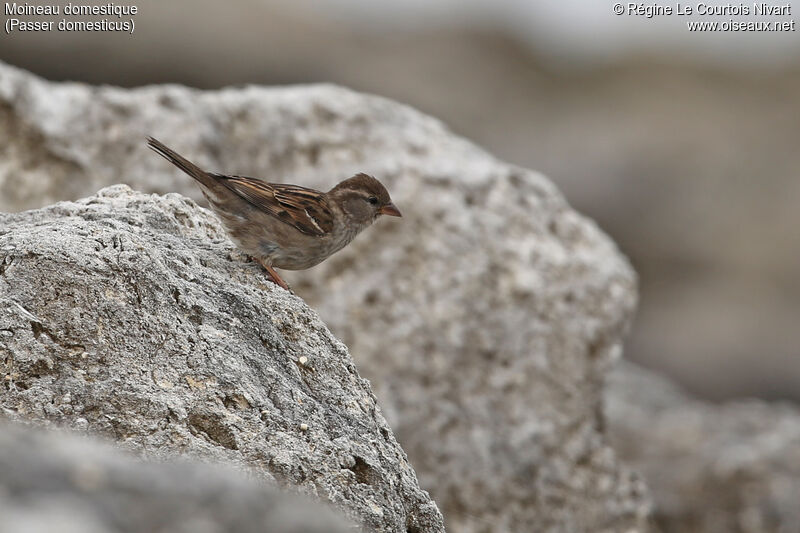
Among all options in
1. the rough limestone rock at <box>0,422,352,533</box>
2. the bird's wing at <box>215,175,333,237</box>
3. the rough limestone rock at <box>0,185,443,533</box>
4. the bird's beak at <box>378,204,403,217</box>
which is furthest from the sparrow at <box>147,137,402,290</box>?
the rough limestone rock at <box>0,422,352,533</box>

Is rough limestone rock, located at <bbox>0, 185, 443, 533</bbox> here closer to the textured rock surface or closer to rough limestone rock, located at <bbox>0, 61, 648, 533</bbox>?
rough limestone rock, located at <bbox>0, 61, 648, 533</bbox>

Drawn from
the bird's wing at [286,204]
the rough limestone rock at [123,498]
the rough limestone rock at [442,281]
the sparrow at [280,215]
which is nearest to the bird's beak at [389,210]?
the sparrow at [280,215]

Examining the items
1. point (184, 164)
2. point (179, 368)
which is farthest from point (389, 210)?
point (179, 368)

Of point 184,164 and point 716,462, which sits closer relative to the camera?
point 184,164

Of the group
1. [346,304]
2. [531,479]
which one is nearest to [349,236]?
[346,304]

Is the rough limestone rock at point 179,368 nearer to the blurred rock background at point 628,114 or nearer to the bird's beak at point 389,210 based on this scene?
the bird's beak at point 389,210

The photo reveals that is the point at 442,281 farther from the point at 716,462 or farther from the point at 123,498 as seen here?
the point at 123,498
